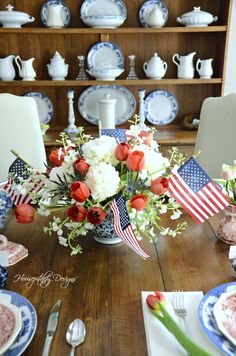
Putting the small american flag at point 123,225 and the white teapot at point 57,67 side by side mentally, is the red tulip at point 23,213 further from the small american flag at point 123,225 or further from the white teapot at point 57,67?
the white teapot at point 57,67

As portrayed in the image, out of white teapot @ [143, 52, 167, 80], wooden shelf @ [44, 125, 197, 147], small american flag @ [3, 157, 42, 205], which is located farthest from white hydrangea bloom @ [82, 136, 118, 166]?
white teapot @ [143, 52, 167, 80]

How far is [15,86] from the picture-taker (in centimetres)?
264

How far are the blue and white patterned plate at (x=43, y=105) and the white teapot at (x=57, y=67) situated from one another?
22 centimetres

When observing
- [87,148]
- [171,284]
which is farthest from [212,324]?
[87,148]

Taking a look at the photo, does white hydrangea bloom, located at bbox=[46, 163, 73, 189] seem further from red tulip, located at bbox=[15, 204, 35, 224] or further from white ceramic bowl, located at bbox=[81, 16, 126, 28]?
white ceramic bowl, located at bbox=[81, 16, 126, 28]

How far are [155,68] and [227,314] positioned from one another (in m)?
2.03

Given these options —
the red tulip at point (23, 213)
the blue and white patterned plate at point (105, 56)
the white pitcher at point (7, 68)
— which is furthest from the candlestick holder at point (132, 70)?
the red tulip at point (23, 213)

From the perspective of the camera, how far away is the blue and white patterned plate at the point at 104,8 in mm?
2477

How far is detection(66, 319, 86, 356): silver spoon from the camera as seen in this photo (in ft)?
2.29

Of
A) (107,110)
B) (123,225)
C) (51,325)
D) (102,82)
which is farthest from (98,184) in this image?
(102,82)

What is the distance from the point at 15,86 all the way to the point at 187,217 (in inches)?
75.0

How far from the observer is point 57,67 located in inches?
97.6

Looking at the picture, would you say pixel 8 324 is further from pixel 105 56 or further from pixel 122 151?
pixel 105 56

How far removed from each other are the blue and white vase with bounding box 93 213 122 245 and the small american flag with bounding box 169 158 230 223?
0.62ft
